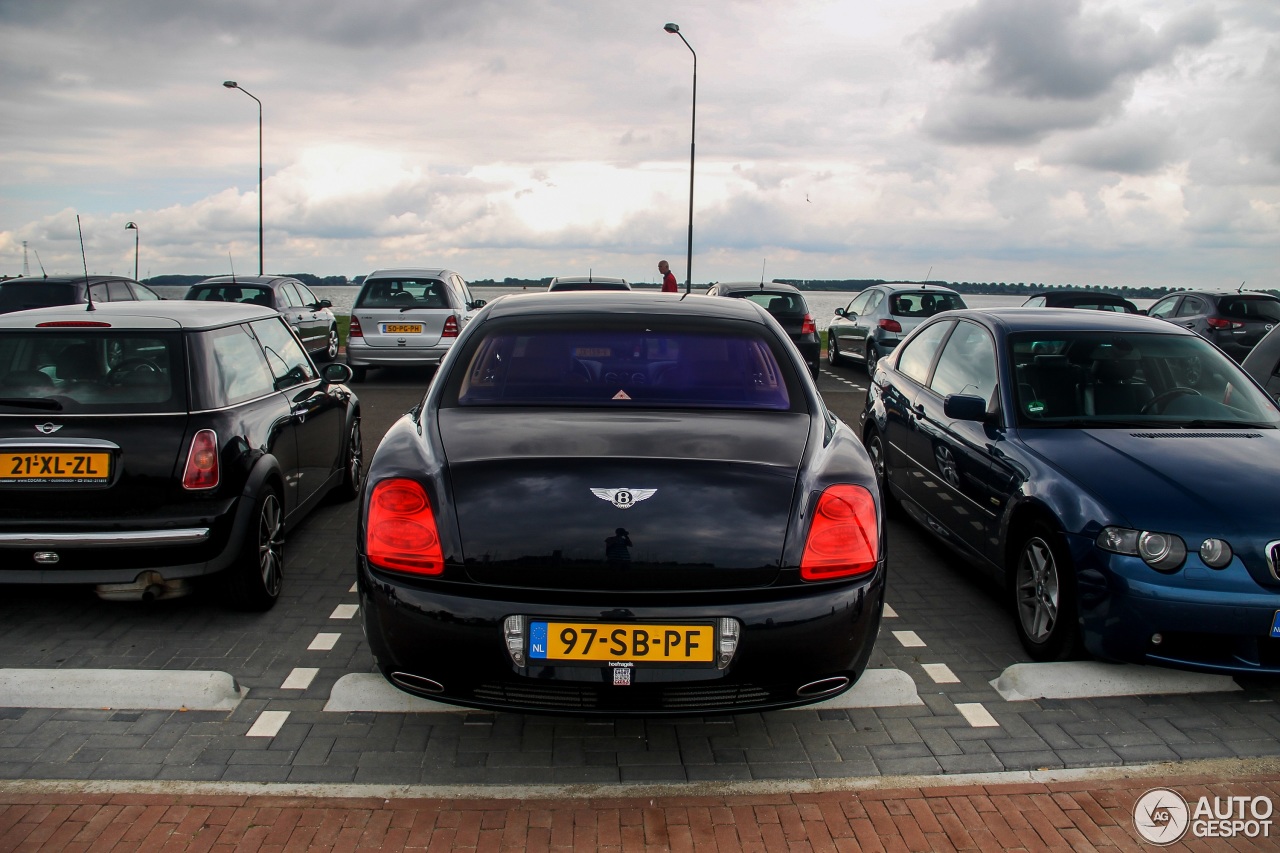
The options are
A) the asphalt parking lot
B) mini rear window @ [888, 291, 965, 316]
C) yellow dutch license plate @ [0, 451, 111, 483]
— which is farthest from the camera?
mini rear window @ [888, 291, 965, 316]

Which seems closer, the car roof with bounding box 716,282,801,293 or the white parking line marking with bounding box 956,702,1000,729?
the white parking line marking with bounding box 956,702,1000,729

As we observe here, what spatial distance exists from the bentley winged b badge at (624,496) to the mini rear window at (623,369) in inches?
27.3

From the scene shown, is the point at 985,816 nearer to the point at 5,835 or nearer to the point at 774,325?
the point at 774,325

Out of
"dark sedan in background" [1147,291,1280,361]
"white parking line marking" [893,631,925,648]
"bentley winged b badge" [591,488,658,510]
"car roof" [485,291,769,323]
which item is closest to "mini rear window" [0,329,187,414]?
"car roof" [485,291,769,323]

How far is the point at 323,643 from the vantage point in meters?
4.32

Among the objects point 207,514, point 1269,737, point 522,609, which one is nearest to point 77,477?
point 207,514

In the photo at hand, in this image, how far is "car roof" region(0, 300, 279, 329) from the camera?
15.2ft

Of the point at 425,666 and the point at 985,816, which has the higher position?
the point at 425,666

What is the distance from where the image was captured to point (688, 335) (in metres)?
3.96

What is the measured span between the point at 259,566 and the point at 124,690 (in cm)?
99

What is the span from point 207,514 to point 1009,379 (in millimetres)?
3987

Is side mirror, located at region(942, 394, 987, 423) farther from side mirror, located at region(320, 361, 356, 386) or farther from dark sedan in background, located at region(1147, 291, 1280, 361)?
dark sedan in background, located at region(1147, 291, 1280, 361)

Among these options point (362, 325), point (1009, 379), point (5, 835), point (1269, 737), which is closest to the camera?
point (5, 835)

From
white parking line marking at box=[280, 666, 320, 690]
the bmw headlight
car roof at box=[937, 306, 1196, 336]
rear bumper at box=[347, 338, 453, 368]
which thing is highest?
car roof at box=[937, 306, 1196, 336]
